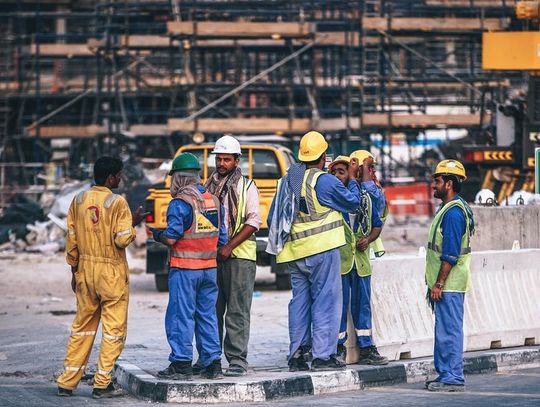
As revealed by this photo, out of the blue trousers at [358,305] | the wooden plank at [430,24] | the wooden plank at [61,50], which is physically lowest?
the blue trousers at [358,305]

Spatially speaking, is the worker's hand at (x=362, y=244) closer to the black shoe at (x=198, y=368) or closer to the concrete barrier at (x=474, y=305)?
the concrete barrier at (x=474, y=305)

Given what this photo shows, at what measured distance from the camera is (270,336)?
14820 mm

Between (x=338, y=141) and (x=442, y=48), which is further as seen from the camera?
(x=442, y=48)

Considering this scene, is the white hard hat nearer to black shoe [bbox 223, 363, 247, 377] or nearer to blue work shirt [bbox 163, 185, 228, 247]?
blue work shirt [bbox 163, 185, 228, 247]

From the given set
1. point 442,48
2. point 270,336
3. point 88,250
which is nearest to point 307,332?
point 88,250

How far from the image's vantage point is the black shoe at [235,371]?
11250mm

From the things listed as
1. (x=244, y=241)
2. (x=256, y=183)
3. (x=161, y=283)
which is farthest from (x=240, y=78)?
(x=244, y=241)

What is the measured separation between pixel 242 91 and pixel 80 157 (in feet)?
22.2

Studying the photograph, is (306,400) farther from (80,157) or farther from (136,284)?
(80,157)

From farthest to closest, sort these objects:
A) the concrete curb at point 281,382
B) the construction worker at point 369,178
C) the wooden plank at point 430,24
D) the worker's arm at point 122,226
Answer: the wooden plank at point 430,24, the construction worker at point 369,178, the worker's arm at point 122,226, the concrete curb at point 281,382

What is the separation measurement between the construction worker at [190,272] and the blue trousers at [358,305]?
4.33ft

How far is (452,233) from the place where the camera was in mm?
11086

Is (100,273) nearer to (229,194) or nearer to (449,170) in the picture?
(229,194)

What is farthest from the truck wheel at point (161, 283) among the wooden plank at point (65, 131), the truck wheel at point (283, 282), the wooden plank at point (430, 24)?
the wooden plank at point (65, 131)
